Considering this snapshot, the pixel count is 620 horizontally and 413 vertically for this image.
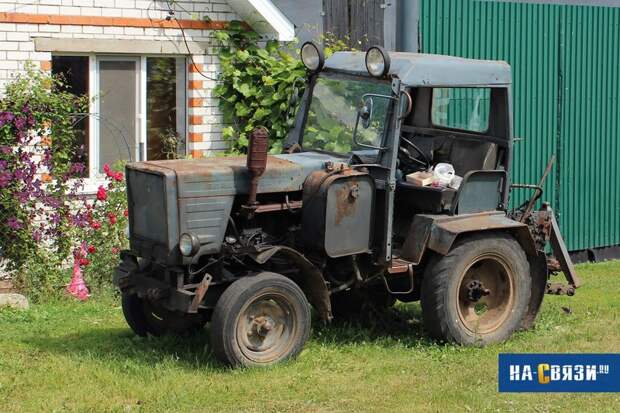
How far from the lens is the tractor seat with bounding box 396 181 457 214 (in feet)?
28.2

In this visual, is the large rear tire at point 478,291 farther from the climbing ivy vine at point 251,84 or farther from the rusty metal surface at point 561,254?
the climbing ivy vine at point 251,84

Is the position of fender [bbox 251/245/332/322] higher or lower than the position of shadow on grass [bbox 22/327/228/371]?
higher

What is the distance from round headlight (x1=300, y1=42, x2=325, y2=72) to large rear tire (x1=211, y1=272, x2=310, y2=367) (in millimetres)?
1976

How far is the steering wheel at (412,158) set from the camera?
29.0 ft

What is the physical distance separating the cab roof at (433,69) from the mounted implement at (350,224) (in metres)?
0.01

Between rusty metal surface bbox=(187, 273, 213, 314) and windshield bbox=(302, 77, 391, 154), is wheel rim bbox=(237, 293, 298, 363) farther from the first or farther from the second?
windshield bbox=(302, 77, 391, 154)

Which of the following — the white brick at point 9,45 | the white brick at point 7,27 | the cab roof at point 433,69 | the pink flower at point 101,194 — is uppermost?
the white brick at point 7,27

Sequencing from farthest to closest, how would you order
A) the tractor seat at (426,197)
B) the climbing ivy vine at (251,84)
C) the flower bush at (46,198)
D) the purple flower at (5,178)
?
the climbing ivy vine at (251,84) → the flower bush at (46,198) → the purple flower at (5,178) → the tractor seat at (426,197)

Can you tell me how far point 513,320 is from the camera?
28.9 feet

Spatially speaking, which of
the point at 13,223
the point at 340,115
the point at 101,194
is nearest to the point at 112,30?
the point at 101,194

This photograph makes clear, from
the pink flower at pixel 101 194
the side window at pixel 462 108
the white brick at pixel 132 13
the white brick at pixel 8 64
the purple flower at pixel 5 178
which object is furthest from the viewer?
the white brick at pixel 132 13

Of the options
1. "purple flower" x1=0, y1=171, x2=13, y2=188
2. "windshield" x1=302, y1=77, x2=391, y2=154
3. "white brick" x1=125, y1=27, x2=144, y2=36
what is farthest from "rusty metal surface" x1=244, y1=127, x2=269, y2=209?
"white brick" x1=125, y1=27, x2=144, y2=36

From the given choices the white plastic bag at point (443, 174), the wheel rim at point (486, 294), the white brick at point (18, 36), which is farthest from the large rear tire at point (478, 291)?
the white brick at point (18, 36)

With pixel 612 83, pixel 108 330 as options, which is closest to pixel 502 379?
pixel 108 330
